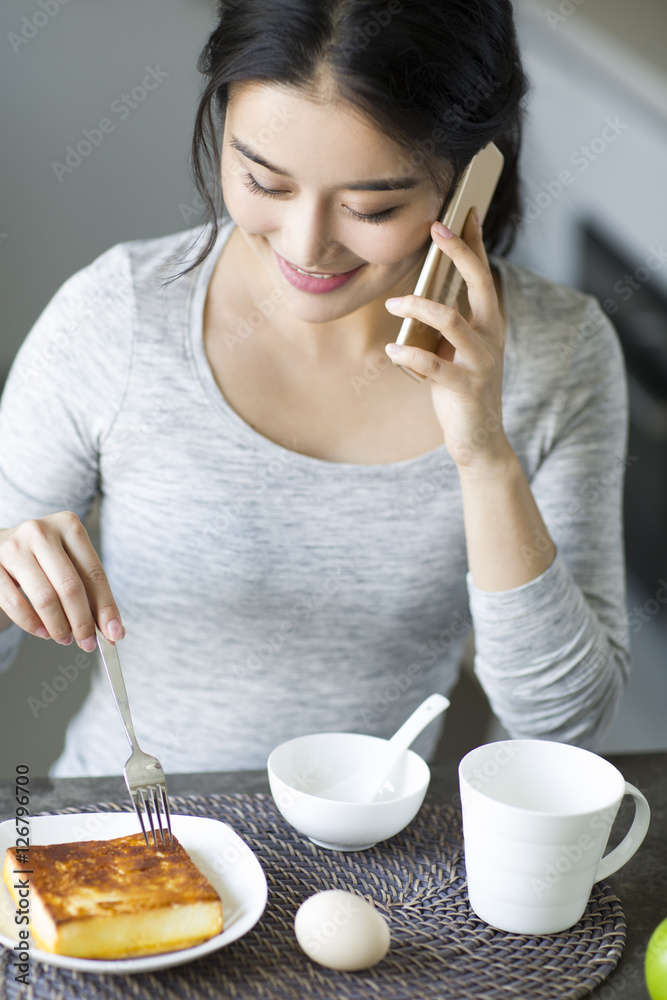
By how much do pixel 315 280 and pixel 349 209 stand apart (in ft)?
0.35

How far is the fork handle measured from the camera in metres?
0.73

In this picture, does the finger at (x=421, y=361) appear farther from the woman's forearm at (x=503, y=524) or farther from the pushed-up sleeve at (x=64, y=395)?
the pushed-up sleeve at (x=64, y=395)

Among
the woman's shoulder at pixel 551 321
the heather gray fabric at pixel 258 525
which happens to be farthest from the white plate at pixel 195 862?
the woman's shoulder at pixel 551 321

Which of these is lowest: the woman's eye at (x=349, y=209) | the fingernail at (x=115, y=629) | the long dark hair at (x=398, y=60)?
the fingernail at (x=115, y=629)

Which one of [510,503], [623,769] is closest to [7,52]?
[510,503]

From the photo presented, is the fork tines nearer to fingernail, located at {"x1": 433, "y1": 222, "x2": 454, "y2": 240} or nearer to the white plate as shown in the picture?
the white plate

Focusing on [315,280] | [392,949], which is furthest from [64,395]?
[392,949]

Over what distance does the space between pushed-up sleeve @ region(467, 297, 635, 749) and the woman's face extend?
0.36 m

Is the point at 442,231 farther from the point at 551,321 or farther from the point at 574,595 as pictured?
the point at 574,595

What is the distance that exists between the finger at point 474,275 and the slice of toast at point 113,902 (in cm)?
62

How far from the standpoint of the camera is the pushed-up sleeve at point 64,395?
1092 mm

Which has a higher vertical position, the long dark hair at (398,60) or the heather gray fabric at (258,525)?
the long dark hair at (398,60)

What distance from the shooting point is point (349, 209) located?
834mm

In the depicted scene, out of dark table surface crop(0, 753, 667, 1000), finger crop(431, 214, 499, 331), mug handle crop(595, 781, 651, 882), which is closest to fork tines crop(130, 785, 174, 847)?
dark table surface crop(0, 753, 667, 1000)
